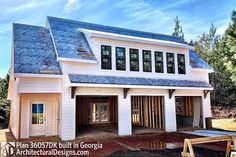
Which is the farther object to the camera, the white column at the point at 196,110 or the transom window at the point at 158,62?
the white column at the point at 196,110

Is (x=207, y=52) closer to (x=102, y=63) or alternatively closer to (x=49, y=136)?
(x=102, y=63)

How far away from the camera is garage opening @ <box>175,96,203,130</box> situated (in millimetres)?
16312

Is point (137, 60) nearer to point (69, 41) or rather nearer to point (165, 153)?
point (69, 41)

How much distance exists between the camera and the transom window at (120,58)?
1361 cm

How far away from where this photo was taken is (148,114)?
54.6 ft

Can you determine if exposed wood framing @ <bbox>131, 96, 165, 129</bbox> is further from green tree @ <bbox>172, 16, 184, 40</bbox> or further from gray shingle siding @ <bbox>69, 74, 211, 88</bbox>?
green tree @ <bbox>172, 16, 184, 40</bbox>

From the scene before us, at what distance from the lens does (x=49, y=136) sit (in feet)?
41.6

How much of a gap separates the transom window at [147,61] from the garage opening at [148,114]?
214 centimetres

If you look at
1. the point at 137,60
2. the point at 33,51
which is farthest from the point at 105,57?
the point at 33,51

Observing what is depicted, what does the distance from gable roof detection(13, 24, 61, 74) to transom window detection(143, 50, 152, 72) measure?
5397mm

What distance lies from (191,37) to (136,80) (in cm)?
2530

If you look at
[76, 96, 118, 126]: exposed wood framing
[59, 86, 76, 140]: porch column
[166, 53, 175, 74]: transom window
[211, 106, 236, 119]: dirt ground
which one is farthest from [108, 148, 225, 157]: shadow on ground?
[211, 106, 236, 119]: dirt ground

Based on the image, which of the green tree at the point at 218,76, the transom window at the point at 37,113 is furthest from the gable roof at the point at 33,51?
the green tree at the point at 218,76

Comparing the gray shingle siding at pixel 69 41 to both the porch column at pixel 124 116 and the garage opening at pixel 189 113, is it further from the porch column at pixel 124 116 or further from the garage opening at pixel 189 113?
the garage opening at pixel 189 113
